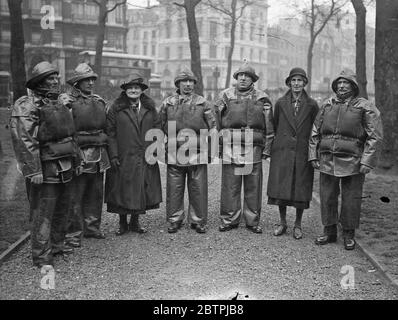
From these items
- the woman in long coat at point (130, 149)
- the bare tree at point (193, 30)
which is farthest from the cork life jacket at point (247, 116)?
the bare tree at point (193, 30)

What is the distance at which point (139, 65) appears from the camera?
3844cm

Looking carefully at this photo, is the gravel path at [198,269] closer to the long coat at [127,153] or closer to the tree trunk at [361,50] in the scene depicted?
the long coat at [127,153]

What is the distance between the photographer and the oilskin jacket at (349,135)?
238 inches

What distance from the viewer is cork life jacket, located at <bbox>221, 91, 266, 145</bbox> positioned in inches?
269

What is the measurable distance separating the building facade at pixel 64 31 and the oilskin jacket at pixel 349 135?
43.1m

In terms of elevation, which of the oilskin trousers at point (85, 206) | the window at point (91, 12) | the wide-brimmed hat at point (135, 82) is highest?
the window at point (91, 12)

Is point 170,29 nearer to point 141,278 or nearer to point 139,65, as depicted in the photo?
point 139,65

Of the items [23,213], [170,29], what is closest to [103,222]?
[23,213]

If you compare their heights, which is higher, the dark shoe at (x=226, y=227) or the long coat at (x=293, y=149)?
the long coat at (x=293, y=149)

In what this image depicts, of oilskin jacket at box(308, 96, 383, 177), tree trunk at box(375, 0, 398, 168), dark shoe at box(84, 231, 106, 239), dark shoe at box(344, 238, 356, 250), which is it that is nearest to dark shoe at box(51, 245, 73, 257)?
dark shoe at box(84, 231, 106, 239)

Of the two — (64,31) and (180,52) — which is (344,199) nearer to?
(64,31)

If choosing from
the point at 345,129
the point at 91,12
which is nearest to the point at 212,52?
the point at 91,12

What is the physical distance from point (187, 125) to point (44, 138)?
2.17m

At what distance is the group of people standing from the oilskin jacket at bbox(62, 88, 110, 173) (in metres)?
0.01
